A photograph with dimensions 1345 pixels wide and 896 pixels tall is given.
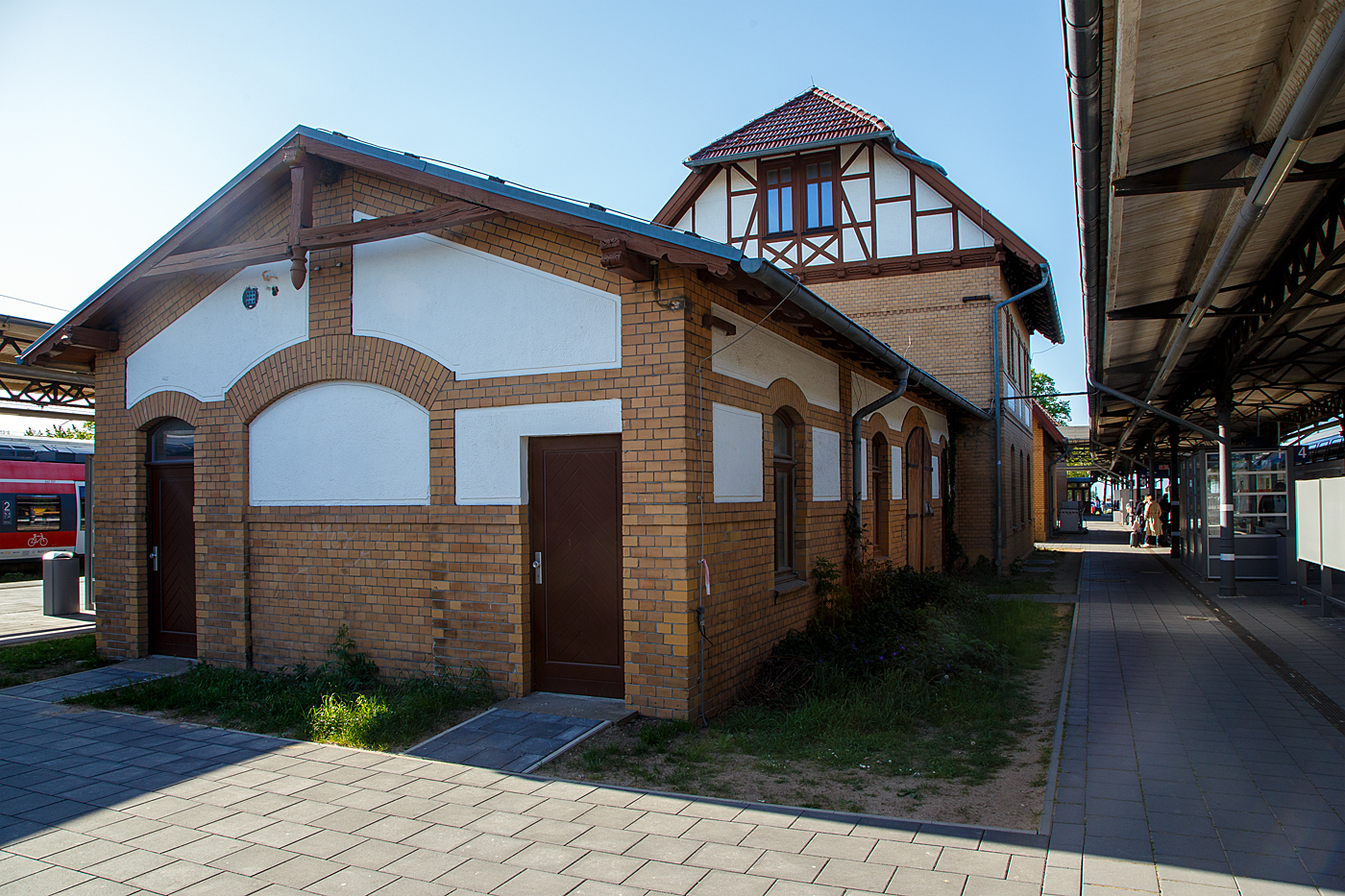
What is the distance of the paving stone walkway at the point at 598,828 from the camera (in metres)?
3.87

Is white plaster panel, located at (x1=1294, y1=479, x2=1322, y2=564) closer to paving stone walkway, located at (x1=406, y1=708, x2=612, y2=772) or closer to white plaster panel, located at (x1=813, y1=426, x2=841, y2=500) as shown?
white plaster panel, located at (x1=813, y1=426, x2=841, y2=500)

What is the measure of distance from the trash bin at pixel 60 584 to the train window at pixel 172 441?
595cm

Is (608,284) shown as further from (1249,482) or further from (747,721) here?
(1249,482)

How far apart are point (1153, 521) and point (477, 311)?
30.1 m

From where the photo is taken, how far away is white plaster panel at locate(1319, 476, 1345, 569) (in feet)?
29.7

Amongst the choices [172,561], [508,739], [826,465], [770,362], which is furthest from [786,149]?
[508,739]

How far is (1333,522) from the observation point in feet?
30.9

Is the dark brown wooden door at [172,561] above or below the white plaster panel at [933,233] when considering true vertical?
below

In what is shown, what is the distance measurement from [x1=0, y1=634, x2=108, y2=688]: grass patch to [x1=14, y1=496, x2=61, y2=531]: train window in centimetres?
1462

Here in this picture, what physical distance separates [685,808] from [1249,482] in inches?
572

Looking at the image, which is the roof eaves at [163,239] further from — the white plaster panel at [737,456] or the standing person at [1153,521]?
the standing person at [1153,521]

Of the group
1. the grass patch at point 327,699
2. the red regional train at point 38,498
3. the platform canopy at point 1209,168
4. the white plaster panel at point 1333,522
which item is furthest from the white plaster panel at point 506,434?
the red regional train at point 38,498

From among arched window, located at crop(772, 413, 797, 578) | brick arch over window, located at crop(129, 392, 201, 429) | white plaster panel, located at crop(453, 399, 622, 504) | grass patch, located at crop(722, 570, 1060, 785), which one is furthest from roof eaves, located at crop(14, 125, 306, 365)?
grass patch, located at crop(722, 570, 1060, 785)

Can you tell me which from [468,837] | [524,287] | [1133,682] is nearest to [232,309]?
[524,287]
